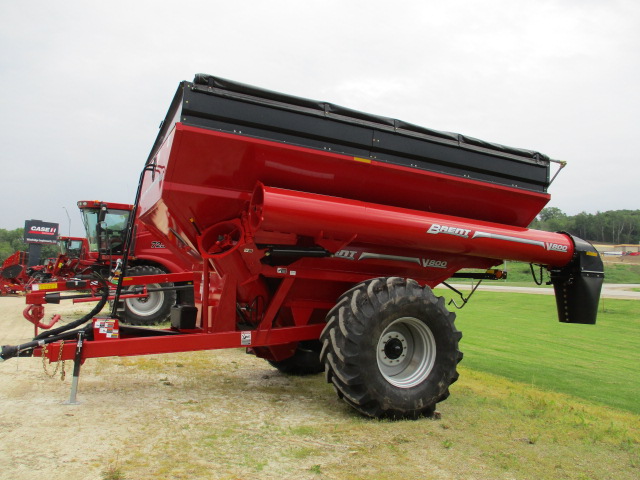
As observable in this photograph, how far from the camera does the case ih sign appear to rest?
31734 mm

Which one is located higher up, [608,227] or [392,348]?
[608,227]

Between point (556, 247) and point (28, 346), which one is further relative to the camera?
point (556, 247)

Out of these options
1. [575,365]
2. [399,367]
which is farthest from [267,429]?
[575,365]

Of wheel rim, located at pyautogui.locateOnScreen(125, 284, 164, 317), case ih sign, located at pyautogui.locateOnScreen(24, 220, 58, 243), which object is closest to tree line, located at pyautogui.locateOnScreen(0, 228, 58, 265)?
case ih sign, located at pyautogui.locateOnScreen(24, 220, 58, 243)

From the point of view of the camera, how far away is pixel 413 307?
4.48 metres

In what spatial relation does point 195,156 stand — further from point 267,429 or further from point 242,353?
point 242,353

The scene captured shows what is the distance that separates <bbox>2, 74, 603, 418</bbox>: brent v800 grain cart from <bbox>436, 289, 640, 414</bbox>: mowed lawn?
965mm

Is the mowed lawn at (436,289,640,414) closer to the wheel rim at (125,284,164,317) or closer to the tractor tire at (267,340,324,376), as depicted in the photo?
the tractor tire at (267,340,324,376)

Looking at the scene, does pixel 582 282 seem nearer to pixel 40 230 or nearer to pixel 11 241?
pixel 40 230

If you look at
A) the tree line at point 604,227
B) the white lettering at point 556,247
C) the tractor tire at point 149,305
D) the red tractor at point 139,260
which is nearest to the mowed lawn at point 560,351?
the white lettering at point 556,247

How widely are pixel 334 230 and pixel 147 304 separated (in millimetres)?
7529

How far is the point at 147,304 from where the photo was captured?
1062 centimetres

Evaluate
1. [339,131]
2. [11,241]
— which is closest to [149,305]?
[339,131]

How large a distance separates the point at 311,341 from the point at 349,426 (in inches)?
59.2
